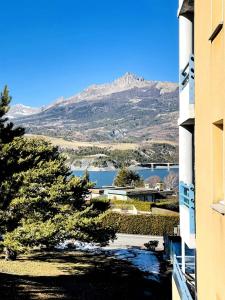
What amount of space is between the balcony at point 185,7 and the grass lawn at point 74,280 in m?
14.7

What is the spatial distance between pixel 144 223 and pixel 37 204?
19825mm

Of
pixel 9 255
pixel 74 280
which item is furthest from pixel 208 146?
pixel 9 255

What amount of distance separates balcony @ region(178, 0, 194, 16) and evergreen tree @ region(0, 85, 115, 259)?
15405 millimetres

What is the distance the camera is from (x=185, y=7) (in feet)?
26.6

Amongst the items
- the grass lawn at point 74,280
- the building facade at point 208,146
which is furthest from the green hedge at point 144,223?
the building facade at point 208,146

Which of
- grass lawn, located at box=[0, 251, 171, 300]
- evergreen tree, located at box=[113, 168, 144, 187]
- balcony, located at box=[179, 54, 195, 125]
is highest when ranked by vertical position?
balcony, located at box=[179, 54, 195, 125]

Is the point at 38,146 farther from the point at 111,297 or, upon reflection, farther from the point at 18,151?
the point at 111,297

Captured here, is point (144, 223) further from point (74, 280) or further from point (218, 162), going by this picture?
point (218, 162)

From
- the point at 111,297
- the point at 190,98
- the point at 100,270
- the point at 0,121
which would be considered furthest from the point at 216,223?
the point at 100,270

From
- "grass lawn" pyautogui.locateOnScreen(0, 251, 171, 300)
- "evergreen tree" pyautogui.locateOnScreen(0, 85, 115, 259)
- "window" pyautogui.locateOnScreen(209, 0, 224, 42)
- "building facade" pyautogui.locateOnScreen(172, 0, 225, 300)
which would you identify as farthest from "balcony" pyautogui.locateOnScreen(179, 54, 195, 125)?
"evergreen tree" pyautogui.locateOnScreen(0, 85, 115, 259)

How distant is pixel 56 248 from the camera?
34781mm

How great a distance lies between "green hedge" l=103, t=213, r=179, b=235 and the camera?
4334 centimetres

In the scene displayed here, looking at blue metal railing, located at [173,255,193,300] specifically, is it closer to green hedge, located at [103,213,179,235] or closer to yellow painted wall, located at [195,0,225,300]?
yellow painted wall, located at [195,0,225,300]

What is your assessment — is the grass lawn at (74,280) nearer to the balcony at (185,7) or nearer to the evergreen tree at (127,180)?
the balcony at (185,7)
